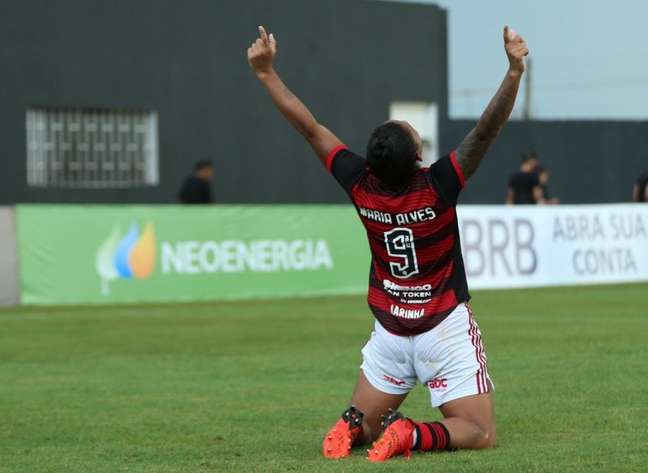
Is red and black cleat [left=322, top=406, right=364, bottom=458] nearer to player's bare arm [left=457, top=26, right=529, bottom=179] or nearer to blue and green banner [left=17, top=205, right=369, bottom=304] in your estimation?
player's bare arm [left=457, top=26, right=529, bottom=179]

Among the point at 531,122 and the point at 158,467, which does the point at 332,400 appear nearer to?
the point at 158,467

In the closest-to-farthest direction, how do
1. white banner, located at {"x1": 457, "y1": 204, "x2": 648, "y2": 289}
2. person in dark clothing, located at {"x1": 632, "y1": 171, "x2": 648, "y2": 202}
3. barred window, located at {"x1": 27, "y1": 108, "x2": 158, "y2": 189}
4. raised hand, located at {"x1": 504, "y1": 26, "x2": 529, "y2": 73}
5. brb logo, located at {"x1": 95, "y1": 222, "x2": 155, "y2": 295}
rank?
raised hand, located at {"x1": 504, "y1": 26, "x2": 529, "y2": 73} < brb logo, located at {"x1": 95, "y1": 222, "x2": 155, "y2": 295} < white banner, located at {"x1": 457, "y1": 204, "x2": 648, "y2": 289} < person in dark clothing, located at {"x1": 632, "y1": 171, "x2": 648, "y2": 202} < barred window, located at {"x1": 27, "y1": 108, "x2": 158, "y2": 189}

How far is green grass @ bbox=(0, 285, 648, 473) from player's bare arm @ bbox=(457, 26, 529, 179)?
4.80 feet

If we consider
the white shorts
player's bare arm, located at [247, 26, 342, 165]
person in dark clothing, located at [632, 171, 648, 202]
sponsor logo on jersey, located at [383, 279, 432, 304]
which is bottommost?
the white shorts

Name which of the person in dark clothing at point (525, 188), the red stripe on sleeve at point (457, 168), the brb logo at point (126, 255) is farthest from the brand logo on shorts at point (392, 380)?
the person in dark clothing at point (525, 188)

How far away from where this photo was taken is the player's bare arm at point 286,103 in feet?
25.6

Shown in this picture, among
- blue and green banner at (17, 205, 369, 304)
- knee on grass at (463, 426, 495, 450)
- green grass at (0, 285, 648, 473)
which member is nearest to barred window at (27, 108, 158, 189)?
blue and green banner at (17, 205, 369, 304)

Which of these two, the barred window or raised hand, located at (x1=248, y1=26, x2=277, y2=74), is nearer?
raised hand, located at (x1=248, y1=26, x2=277, y2=74)

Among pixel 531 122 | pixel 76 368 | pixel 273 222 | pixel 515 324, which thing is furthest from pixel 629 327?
pixel 531 122

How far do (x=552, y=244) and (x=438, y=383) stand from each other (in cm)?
1872

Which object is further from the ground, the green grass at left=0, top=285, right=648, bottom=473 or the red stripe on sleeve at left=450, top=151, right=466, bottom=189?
the red stripe on sleeve at left=450, top=151, right=466, bottom=189

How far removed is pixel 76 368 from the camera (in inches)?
516

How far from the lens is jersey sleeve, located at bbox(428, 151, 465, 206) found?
7410mm

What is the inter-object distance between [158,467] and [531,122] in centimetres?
3503
